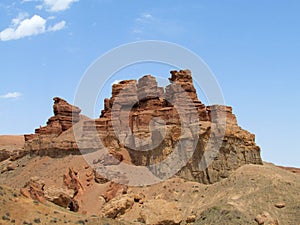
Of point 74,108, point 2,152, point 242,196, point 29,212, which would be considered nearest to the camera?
point 29,212

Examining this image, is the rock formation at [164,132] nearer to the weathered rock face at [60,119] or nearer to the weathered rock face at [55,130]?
the weathered rock face at [60,119]

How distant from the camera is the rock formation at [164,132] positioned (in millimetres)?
58688

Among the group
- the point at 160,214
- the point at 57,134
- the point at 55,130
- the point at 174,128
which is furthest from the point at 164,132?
the point at 55,130

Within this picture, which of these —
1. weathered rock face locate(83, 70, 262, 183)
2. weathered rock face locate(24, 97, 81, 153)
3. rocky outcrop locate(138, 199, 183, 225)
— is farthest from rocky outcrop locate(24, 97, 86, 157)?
rocky outcrop locate(138, 199, 183, 225)

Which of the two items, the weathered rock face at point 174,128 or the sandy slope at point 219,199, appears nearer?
the sandy slope at point 219,199

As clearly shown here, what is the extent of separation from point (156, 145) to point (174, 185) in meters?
6.79

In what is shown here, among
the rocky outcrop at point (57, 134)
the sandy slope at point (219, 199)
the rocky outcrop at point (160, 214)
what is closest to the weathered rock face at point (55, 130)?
Result: the rocky outcrop at point (57, 134)

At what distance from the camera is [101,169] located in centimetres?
6656

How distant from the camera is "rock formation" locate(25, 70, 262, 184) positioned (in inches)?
2311

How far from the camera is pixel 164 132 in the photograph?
6319cm

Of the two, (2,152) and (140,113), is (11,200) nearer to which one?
(140,113)

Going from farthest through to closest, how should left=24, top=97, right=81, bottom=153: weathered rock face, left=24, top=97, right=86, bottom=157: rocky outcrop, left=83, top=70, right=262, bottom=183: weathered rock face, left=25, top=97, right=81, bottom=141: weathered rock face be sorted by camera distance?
left=25, top=97, right=81, bottom=141: weathered rock face, left=24, top=97, right=81, bottom=153: weathered rock face, left=24, top=97, right=86, bottom=157: rocky outcrop, left=83, top=70, right=262, bottom=183: weathered rock face

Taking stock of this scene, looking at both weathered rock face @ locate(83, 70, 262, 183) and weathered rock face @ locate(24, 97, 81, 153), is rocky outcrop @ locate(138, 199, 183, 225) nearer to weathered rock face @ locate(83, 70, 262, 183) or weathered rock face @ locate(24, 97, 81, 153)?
weathered rock face @ locate(83, 70, 262, 183)

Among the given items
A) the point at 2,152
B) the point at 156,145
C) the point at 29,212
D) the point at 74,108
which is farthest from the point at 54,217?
the point at 2,152
